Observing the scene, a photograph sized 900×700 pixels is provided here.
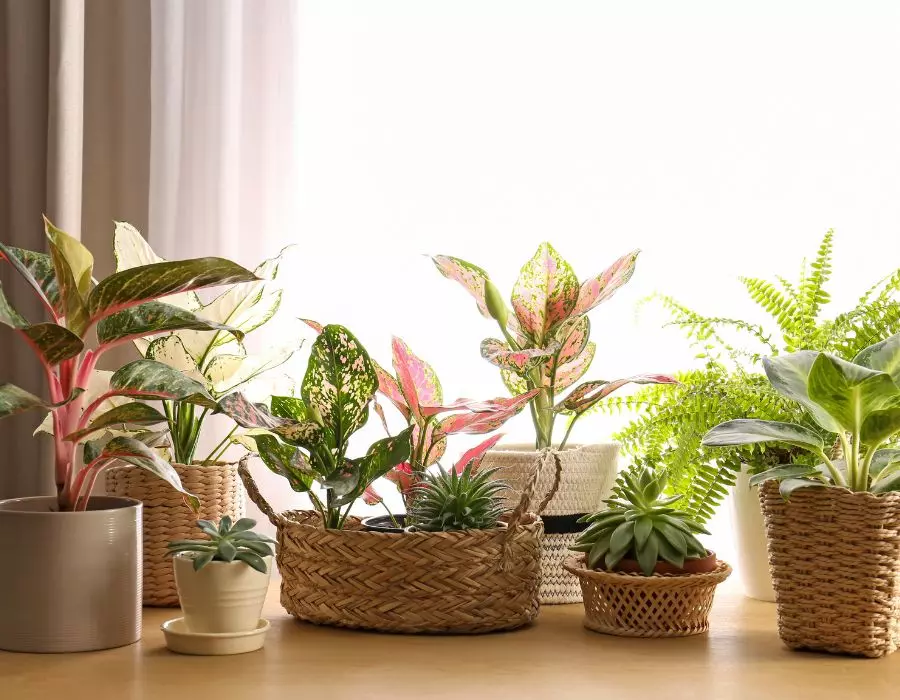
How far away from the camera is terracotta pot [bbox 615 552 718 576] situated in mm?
1048

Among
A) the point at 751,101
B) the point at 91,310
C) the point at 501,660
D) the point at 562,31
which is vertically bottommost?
the point at 501,660

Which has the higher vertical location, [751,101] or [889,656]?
[751,101]

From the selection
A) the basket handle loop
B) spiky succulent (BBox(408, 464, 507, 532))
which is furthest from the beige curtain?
spiky succulent (BBox(408, 464, 507, 532))

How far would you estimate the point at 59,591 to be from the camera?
952mm

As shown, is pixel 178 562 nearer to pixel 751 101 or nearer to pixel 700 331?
pixel 700 331

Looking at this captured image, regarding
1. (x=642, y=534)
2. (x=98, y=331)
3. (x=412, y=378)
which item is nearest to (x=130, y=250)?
(x=98, y=331)

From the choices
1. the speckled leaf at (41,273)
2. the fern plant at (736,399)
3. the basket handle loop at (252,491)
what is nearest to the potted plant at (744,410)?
the fern plant at (736,399)

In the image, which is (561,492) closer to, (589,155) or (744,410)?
(744,410)

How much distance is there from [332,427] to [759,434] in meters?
0.46

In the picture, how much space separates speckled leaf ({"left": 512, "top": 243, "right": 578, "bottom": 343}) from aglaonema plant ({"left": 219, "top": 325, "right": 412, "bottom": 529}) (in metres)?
0.24

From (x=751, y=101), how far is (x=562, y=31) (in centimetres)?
36

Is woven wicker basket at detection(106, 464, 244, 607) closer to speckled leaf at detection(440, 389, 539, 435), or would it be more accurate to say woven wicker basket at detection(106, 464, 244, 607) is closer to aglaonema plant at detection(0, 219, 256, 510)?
aglaonema plant at detection(0, 219, 256, 510)

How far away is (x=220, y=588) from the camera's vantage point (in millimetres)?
970

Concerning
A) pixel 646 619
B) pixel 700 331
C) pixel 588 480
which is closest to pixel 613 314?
pixel 700 331
